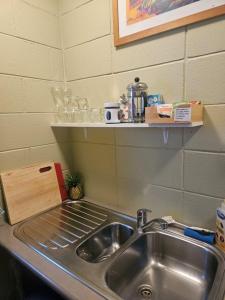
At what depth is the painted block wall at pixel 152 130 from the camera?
0.87 metres

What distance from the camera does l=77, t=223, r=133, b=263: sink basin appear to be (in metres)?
1.04

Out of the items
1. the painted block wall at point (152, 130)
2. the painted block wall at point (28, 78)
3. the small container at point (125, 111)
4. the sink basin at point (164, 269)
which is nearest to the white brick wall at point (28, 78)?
the painted block wall at point (28, 78)

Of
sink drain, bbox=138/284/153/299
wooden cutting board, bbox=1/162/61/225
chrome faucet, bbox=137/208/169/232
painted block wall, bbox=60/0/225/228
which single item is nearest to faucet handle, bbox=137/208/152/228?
chrome faucet, bbox=137/208/169/232

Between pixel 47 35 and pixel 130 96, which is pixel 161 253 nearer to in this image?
pixel 130 96

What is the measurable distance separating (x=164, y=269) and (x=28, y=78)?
1.28 metres

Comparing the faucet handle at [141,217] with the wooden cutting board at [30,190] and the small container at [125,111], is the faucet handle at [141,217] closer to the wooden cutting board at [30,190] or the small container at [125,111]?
the small container at [125,111]

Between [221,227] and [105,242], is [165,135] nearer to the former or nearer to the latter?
[221,227]

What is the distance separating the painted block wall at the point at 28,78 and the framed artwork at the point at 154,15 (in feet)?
1.59

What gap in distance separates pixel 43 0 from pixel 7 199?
1.22 m

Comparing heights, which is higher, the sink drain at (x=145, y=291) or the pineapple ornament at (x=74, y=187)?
the pineapple ornament at (x=74, y=187)

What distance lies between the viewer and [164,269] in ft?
3.24

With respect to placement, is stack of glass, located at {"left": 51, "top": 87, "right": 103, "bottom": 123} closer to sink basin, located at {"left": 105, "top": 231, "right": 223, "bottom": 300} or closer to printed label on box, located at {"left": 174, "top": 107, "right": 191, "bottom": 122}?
printed label on box, located at {"left": 174, "top": 107, "right": 191, "bottom": 122}

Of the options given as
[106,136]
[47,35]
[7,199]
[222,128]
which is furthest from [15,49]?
[222,128]

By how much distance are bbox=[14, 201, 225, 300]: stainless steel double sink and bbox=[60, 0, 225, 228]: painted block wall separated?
0.15 metres
